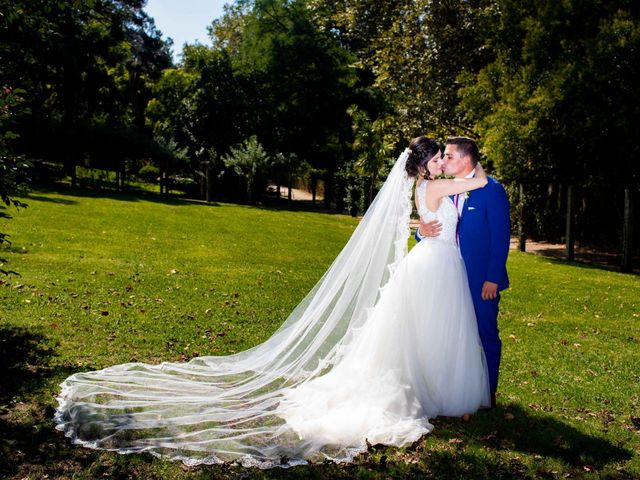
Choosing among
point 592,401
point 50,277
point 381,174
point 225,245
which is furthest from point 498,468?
point 381,174

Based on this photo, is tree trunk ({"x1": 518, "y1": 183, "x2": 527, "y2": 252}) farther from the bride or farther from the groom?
the groom

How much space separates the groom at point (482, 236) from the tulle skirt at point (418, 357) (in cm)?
14

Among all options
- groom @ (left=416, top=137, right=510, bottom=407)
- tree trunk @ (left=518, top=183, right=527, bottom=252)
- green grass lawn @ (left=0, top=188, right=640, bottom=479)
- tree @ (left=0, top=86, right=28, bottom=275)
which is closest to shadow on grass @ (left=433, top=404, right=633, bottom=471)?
green grass lawn @ (left=0, top=188, right=640, bottom=479)

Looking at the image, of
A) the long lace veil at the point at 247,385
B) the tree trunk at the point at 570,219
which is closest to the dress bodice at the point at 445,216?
the long lace veil at the point at 247,385

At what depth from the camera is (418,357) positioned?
253 inches

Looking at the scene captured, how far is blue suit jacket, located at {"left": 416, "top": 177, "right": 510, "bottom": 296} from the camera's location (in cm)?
636

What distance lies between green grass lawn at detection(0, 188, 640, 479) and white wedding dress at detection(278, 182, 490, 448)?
37 cm

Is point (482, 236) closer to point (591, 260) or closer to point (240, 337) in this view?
point (240, 337)

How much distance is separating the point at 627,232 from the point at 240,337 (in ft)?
54.5

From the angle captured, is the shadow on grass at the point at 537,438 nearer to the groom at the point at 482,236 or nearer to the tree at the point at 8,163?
the groom at the point at 482,236

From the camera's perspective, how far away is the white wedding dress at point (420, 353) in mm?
6195

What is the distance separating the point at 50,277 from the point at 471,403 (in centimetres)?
907

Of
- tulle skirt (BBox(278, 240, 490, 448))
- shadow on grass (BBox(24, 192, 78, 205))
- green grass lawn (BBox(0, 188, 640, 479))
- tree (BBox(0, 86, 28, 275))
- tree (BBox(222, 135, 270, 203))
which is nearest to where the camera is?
green grass lawn (BBox(0, 188, 640, 479))

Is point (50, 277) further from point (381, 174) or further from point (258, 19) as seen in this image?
point (258, 19)
